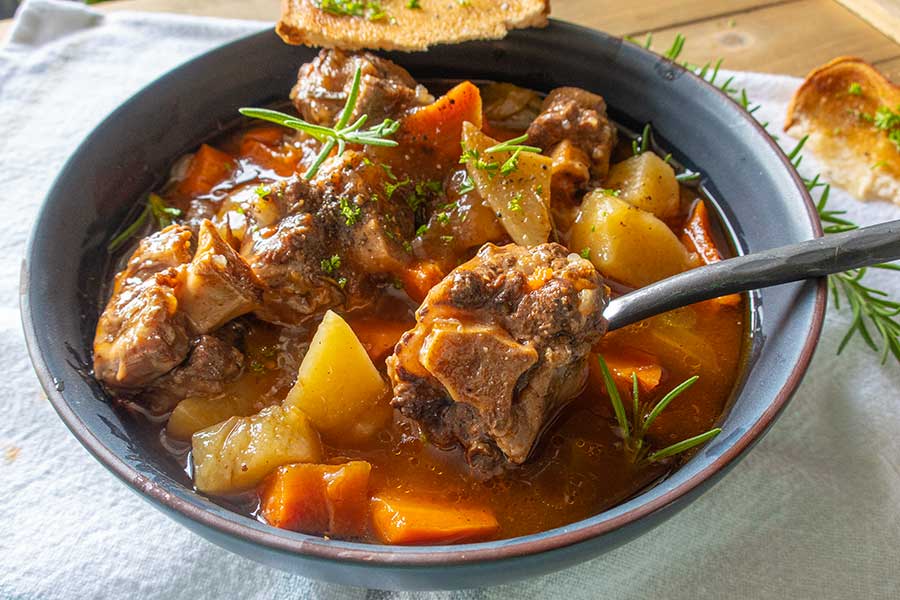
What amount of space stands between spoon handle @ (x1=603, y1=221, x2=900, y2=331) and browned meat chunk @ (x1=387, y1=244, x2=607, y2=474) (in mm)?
196

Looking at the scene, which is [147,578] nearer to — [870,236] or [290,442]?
[290,442]

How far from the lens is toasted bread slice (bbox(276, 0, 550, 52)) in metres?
2.72

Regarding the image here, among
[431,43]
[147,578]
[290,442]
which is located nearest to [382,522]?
[290,442]

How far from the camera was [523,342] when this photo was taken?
1888mm

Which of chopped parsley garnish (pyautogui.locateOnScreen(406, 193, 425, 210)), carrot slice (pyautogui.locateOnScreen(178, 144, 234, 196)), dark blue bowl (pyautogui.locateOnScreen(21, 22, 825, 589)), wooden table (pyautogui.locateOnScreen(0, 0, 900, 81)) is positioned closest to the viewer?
dark blue bowl (pyautogui.locateOnScreen(21, 22, 825, 589))

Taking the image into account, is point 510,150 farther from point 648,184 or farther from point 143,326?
point 143,326

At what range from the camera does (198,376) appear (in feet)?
6.86

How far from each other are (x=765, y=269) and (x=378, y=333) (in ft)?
3.35

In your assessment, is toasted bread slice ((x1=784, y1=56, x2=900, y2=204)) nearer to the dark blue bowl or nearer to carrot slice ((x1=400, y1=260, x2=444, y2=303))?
the dark blue bowl

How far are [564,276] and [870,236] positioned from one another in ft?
2.51

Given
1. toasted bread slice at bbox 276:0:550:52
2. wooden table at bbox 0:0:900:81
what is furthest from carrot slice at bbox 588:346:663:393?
wooden table at bbox 0:0:900:81

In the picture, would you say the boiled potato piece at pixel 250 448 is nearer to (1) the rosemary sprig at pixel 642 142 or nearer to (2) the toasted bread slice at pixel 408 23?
(2) the toasted bread slice at pixel 408 23

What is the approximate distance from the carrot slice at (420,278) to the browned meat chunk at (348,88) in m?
0.52

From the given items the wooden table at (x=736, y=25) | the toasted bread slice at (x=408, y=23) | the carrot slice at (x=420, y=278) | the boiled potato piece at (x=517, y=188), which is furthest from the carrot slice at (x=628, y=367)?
the wooden table at (x=736, y=25)
